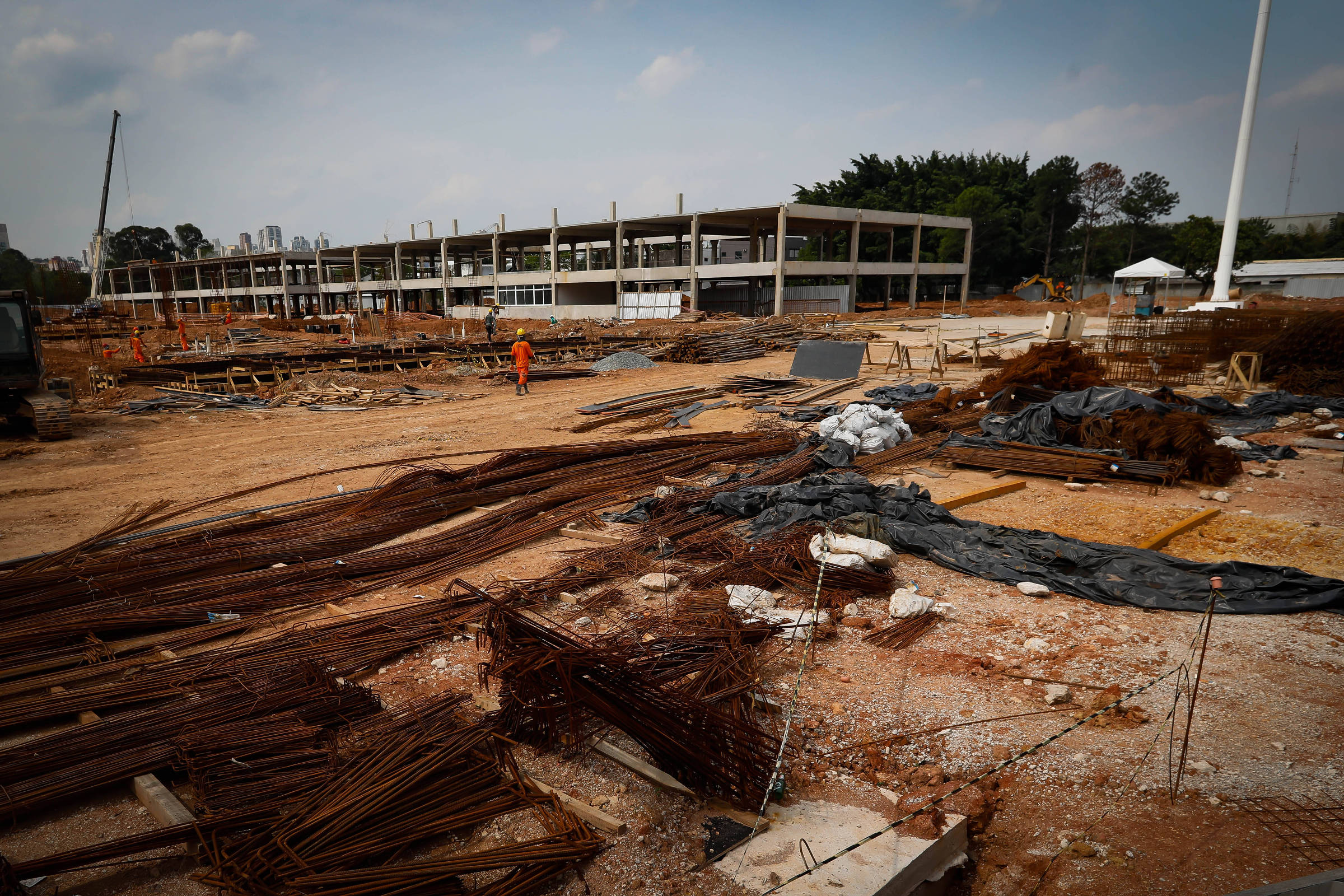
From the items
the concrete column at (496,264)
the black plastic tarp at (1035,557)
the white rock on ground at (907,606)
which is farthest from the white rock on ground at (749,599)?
the concrete column at (496,264)

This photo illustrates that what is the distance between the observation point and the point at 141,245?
104 metres

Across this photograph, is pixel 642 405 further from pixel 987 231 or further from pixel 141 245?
pixel 141 245

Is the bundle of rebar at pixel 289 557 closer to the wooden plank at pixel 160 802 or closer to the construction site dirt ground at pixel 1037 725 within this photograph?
the construction site dirt ground at pixel 1037 725

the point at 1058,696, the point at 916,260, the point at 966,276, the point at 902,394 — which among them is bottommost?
the point at 1058,696

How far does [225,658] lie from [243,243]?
273ft

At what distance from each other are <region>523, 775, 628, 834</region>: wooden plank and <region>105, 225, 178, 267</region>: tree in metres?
125

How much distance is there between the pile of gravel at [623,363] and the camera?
76.1 ft

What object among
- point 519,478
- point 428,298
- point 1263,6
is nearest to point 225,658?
point 519,478

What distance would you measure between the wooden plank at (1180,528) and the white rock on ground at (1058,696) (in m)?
3.24

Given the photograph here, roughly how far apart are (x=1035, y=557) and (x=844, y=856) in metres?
4.34

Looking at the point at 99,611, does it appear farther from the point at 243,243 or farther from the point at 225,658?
the point at 243,243

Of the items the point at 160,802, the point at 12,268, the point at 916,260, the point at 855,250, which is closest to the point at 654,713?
the point at 160,802

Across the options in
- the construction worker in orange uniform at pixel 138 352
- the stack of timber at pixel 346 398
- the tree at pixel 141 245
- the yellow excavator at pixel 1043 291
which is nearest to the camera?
the stack of timber at pixel 346 398

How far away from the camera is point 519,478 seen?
9.29 metres
